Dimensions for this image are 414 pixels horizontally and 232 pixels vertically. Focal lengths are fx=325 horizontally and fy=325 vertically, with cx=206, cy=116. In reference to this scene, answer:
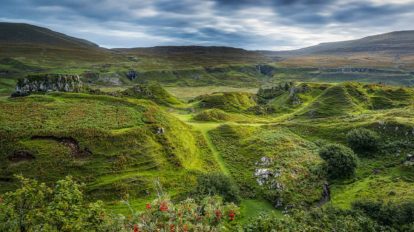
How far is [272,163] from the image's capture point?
69.1 m

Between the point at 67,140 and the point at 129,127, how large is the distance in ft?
39.7

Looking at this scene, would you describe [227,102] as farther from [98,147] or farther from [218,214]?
[218,214]

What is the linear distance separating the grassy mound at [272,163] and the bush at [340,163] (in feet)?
8.87

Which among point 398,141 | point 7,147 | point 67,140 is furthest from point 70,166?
point 398,141

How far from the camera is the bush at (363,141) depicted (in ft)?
242

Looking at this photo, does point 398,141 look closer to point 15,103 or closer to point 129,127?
point 129,127

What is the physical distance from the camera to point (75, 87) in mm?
92875

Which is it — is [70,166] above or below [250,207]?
above

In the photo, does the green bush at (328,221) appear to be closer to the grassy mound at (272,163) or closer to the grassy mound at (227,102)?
the grassy mound at (272,163)

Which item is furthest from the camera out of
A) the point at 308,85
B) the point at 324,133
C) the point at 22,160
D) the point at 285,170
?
the point at 308,85

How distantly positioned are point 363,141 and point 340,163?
522 inches

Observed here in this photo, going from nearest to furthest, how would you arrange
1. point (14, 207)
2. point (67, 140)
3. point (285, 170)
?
point (14, 207) < point (67, 140) < point (285, 170)

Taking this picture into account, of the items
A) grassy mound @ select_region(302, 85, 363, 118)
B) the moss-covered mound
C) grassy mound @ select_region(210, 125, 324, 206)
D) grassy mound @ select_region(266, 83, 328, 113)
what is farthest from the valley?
the moss-covered mound

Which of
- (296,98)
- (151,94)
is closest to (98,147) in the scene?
(151,94)
